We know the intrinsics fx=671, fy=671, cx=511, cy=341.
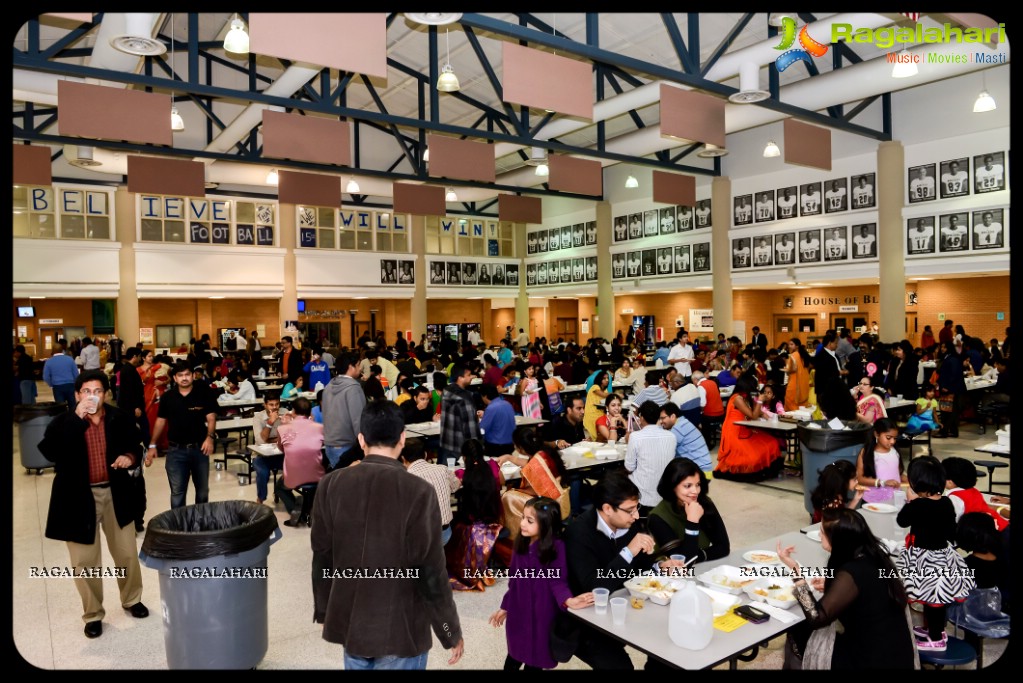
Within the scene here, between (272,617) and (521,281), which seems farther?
(521,281)

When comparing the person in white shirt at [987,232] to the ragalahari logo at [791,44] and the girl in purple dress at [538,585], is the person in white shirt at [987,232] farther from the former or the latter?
the girl in purple dress at [538,585]

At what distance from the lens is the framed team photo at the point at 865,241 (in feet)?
49.9

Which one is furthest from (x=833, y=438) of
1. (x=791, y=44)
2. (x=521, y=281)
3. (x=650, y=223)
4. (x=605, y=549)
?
(x=521, y=281)

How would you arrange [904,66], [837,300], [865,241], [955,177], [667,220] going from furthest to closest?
[667,220]
[837,300]
[865,241]
[955,177]
[904,66]

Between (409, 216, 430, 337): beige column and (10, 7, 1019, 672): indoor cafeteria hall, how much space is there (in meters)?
0.13

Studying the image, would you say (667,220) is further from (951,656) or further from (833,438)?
(951,656)

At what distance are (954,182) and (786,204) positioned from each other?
3.86 meters

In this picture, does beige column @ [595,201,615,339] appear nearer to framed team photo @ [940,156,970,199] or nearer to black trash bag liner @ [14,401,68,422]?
framed team photo @ [940,156,970,199]

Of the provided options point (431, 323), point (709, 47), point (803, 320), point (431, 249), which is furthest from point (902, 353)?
point (431, 323)

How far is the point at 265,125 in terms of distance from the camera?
30.2 ft

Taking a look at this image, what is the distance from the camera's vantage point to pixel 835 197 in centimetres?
1595

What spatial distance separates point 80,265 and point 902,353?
64.8 feet

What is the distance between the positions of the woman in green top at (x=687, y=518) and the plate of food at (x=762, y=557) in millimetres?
207

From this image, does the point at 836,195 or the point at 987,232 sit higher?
the point at 836,195
